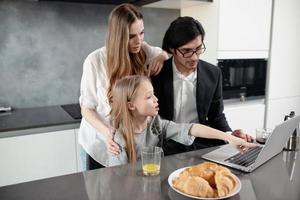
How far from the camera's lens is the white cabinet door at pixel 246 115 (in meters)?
2.46

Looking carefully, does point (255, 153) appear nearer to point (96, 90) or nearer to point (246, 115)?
point (96, 90)

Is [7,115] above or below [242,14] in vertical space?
below

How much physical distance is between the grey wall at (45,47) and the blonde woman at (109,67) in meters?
0.96

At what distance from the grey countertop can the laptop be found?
0.04m

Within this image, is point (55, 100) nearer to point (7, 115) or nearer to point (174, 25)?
point (7, 115)

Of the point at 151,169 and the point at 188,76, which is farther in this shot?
the point at 188,76

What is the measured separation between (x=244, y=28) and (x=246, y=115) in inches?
28.9

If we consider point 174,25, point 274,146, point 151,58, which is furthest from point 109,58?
point 274,146

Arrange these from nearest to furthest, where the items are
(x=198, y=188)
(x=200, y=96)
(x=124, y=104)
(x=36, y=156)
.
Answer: (x=198, y=188) → (x=124, y=104) → (x=200, y=96) → (x=36, y=156)

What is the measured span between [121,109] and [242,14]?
59.0 inches

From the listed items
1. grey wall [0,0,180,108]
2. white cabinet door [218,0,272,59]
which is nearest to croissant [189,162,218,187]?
white cabinet door [218,0,272,59]

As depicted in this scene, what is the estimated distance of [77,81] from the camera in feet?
8.13

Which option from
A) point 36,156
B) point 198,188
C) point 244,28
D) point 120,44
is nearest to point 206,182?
point 198,188

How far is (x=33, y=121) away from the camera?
1.93m
